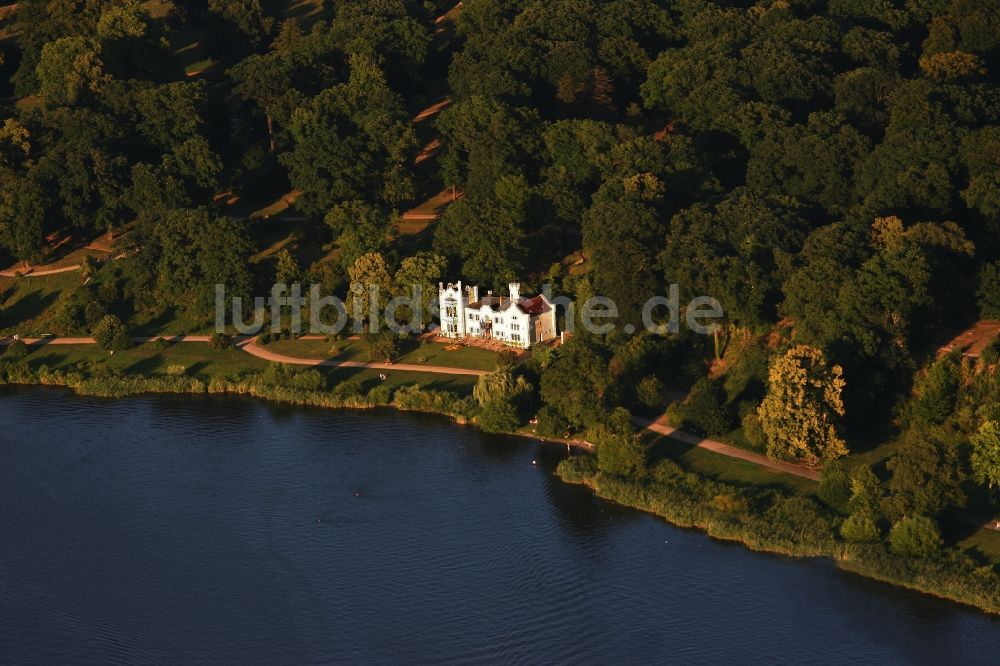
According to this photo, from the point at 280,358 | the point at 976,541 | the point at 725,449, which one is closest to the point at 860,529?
the point at 976,541

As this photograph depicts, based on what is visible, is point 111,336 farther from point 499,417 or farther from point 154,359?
point 499,417

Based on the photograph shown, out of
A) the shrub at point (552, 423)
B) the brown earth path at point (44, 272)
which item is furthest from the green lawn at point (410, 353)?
the brown earth path at point (44, 272)

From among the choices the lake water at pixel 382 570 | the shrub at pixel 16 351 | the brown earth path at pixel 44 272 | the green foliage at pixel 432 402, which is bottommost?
the lake water at pixel 382 570

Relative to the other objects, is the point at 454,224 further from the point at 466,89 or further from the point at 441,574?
the point at 441,574

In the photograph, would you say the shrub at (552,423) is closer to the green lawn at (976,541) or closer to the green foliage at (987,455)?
the green foliage at (987,455)

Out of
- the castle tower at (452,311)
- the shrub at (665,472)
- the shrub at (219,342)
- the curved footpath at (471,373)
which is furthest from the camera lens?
the shrub at (219,342)

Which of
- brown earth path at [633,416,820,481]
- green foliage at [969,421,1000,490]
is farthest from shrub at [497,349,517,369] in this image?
green foliage at [969,421,1000,490]
